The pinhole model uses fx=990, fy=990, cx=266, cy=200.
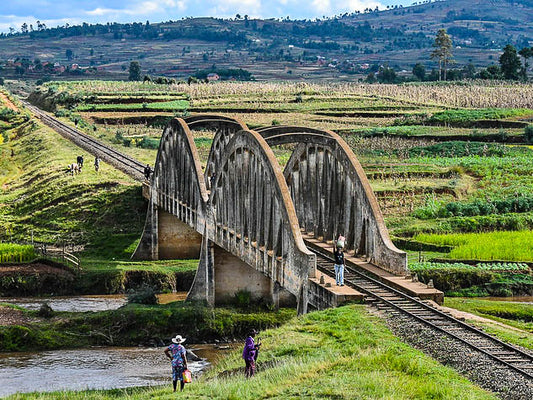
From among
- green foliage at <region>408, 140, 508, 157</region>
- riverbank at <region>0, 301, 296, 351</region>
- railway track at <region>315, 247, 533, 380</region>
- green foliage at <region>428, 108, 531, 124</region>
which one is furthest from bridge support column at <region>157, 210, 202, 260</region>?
green foliage at <region>428, 108, 531, 124</region>

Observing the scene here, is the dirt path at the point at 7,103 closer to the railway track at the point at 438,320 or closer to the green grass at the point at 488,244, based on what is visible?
the green grass at the point at 488,244

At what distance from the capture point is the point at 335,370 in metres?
22.7

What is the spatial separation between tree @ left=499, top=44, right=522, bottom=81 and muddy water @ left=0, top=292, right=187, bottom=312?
12971cm

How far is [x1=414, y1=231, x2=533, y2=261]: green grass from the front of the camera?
166ft

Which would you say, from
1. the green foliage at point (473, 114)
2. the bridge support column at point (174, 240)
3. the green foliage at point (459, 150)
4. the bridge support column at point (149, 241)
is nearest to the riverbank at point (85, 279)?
the bridge support column at point (149, 241)

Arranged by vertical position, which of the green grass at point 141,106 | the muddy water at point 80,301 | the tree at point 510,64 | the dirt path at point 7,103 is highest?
the tree at point 510,64

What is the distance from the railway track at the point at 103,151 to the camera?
77.9 m

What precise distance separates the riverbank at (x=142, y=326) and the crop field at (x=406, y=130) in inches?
527

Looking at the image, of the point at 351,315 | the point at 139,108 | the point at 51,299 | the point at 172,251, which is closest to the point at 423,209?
the point at 172,251

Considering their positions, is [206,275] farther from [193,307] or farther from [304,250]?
[304,250]

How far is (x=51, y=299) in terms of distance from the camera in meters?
51.0

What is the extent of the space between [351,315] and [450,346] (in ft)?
12.5

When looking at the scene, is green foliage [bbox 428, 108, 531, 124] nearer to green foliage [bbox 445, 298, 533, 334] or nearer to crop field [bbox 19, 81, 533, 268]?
crop field [bbox 19, 81, 533, 268]

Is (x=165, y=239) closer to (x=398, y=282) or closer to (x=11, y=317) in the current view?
(x=11, y=317)
